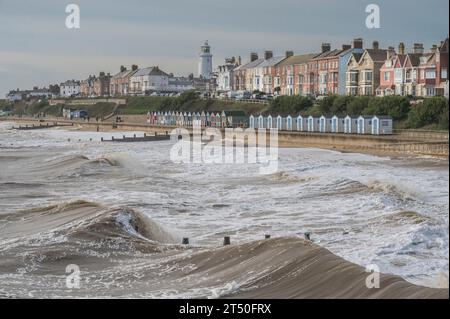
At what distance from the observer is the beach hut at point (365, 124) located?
2044 inches

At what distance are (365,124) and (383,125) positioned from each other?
1.92 m

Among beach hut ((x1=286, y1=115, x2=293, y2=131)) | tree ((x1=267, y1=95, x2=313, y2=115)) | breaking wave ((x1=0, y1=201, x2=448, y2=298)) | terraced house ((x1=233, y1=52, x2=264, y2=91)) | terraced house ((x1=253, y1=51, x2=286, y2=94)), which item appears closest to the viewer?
breaking wave ((x1=0, y1=201, x2=448, y2=298))

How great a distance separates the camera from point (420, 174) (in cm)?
2983

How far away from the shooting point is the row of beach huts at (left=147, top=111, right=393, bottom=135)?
5119 centimetres

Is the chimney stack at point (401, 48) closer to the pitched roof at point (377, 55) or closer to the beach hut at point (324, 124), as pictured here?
the pitched roof at point (377, 55)

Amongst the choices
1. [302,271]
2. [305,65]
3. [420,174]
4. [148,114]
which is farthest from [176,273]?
[148,114]

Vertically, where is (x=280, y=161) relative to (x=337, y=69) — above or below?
below

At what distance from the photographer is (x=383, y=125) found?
50656mm

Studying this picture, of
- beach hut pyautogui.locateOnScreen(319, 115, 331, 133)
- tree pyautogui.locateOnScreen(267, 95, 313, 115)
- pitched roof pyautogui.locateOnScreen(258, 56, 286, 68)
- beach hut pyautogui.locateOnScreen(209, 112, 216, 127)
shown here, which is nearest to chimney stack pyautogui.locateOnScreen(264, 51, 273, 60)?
pitched roof pyautogui.locateOnScreen(258, 56, 286, 68)

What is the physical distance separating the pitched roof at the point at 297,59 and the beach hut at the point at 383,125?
138 ft

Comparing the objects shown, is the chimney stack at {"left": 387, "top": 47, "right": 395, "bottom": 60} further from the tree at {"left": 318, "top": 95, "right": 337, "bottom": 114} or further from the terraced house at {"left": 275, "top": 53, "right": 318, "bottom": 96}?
the terraced house at {"left": 275, "top": 53, "right": 318, "bottom": 96}

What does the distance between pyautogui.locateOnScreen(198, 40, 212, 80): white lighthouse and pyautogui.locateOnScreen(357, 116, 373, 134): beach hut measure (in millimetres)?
97314

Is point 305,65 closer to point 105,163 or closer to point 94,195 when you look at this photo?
point 105,163

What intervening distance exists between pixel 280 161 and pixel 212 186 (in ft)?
39.9
